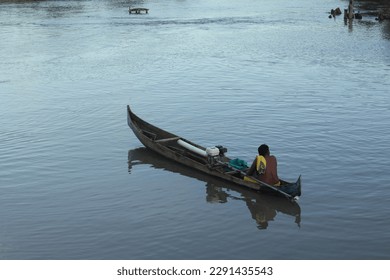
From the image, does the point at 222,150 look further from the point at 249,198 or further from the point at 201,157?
the point at 249,198

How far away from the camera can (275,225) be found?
18.9 meters

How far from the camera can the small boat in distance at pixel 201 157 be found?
19953 mm

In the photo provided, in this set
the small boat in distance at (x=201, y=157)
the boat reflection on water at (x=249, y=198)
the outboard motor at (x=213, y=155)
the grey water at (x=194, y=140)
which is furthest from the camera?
the outboard motor at (x=213, y=155)

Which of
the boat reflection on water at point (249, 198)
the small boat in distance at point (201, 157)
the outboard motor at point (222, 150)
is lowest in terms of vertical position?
the boat reflection on water at point (249, 198)

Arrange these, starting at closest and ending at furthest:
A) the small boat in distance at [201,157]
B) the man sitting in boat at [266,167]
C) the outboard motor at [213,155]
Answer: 1. the small boat in distance at [201,157]
2. the man sitting in boat at [266,167]
3. the outboard motor at [213,155]

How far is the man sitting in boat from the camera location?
20062 mm

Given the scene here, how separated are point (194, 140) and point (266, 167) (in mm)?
8372

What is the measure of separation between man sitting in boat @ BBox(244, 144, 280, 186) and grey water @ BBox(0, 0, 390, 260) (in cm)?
69

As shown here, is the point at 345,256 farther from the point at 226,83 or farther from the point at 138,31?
the point at 138,31

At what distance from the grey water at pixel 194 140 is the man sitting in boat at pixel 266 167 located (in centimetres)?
Answer: 69

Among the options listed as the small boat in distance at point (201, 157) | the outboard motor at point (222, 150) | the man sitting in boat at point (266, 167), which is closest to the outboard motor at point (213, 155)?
the small boat in distance at point (201, 157)

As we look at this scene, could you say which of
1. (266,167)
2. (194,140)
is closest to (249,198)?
(266,167)

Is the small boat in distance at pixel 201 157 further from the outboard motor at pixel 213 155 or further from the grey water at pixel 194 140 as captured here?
the grey water at pixel 194 140

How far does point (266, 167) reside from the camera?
790 inches
